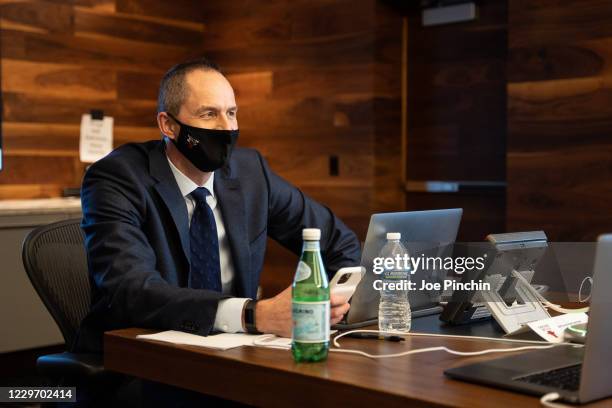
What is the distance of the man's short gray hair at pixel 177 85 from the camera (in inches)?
90.7

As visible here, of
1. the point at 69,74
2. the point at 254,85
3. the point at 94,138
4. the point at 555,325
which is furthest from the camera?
the point at 254,85

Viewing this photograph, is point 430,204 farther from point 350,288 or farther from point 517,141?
point 350,288

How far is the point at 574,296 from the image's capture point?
1887 mm

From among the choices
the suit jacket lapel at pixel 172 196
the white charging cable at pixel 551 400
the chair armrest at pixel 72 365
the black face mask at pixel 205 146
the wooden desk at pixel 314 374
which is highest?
the black face mask at pixel 205 146

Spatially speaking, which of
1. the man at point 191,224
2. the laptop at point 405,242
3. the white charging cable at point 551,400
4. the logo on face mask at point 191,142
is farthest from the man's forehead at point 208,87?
the white charging cable at point 551,400

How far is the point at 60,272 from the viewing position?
7.11 ft

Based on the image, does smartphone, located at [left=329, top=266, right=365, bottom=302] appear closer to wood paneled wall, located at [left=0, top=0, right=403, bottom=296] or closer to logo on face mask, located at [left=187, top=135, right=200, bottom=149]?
logo on face mask, located at [left=187, top=135, right=200, bottom=149]

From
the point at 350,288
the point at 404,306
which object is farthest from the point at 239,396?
the point at 404,306

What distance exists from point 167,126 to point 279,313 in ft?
2.74

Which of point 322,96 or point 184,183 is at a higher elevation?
point 322,96

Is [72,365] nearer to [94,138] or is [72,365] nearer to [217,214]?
[217,214]

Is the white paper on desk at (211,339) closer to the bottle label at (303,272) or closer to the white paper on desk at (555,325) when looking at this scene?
the bottle label at (303,272)

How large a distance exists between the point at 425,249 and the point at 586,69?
2176 millimetres

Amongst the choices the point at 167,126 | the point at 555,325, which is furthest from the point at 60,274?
the point at 555,325
